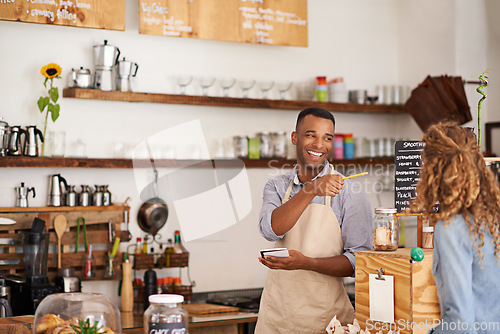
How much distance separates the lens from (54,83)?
13.5ft

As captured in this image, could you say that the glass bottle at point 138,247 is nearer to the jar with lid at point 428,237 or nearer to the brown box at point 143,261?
the brown box at point 143,261

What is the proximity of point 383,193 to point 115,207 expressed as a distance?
227cm

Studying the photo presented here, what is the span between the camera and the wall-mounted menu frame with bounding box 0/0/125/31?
3850 mm

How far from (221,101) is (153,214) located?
0.92 metres

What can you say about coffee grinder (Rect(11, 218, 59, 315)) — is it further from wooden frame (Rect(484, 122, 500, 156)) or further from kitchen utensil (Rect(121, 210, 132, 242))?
wooden frame (Rect(484, 122, 500, 156))

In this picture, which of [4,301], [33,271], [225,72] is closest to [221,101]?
[225,72]

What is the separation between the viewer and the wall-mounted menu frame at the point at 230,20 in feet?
13.9

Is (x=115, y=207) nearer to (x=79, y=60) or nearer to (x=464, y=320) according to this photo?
(x=79, y=60)

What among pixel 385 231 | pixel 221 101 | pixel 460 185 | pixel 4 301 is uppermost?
pixel 221 101

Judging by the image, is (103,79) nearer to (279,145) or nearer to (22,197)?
(22,197)

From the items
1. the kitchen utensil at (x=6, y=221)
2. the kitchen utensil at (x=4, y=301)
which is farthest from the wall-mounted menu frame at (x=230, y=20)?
the kitchen utensil at (x=4, y=301)

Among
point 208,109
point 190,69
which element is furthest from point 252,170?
point 190,69

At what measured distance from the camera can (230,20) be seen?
Answer: 445 centimetres

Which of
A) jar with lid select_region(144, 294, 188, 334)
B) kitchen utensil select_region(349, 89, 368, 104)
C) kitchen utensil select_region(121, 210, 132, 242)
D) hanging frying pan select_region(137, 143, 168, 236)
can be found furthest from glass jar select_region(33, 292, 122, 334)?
kitchen utensil select_region(349, 89, 368, 104)
